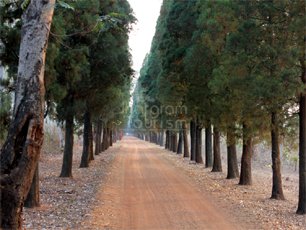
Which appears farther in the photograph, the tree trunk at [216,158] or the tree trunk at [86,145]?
the tree trunk at [86,145]

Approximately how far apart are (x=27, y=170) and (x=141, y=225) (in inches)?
139

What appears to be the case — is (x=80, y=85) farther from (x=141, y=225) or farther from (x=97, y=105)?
(x=141, y=225)

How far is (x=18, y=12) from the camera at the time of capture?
9.29 meters

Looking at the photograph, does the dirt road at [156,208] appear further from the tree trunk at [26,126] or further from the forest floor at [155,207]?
the tree trunk at [26,126]

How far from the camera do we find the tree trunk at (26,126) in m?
4.74

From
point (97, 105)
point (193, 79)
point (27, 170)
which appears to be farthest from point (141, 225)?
point (97, 105)

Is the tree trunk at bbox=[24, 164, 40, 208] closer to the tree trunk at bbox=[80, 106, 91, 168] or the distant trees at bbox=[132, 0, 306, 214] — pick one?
the distant trees at bbox=[132, 0, 306, 214]

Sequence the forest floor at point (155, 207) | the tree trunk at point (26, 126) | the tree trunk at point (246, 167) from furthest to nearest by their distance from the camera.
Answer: the tree trunk at point (246, 167) < the forest floor at point (155, 207) < the tree trunk at point (26, 126)

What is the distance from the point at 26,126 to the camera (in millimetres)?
5129

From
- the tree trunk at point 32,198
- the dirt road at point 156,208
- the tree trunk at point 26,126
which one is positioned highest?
the tree trunk at point 26,126

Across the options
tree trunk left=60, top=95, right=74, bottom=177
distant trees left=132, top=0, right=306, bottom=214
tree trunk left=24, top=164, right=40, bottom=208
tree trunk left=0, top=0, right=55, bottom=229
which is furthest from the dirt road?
distant trees left=132, top=0, right=306, bottom=214

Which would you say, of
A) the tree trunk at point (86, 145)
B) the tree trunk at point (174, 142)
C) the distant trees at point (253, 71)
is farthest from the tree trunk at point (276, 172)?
the tree trunk at point (174, 142)

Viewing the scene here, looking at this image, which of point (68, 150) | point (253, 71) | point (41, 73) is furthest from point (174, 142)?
point (41, 73)

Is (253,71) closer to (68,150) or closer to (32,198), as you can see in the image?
(32,198)
